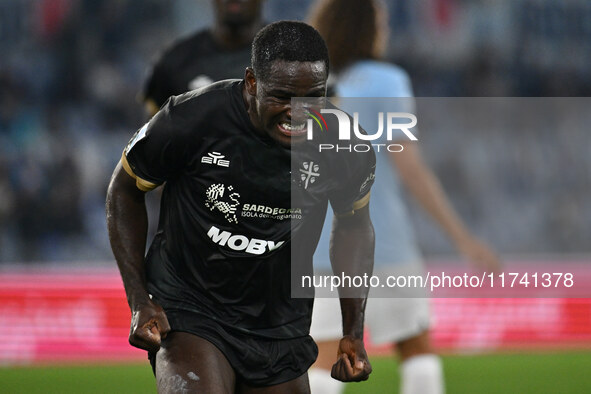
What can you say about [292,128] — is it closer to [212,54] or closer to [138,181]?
[138,181]

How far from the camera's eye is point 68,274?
11.3m

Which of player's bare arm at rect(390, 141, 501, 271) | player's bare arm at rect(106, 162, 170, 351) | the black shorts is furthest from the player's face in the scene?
player's bare arm at rect(390, 141, 501, 271)

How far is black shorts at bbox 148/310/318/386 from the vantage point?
3.38 m

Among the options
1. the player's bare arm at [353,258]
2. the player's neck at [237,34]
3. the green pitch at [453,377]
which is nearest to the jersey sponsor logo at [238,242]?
the player's bare arm at [353,258]

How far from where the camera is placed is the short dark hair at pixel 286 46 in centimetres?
306

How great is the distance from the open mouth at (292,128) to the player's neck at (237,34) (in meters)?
2.27

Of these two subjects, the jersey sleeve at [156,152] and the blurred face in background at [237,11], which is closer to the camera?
the jersey sleeve at [156,152]

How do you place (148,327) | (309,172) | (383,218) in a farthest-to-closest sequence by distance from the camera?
(383,218)
(309,172)
(148,327)

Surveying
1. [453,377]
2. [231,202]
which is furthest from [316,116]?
[453,377]

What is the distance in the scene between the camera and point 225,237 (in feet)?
11.1

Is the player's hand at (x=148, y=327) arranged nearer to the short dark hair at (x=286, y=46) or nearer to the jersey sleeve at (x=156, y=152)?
the jersey sleeve at (x=156, y=152)

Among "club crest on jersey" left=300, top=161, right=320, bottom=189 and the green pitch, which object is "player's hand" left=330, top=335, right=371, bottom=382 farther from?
the green pitch

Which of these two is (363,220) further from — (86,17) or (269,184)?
(86,17)

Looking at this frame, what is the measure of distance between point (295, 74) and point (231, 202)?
57 centimetres
